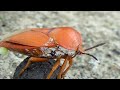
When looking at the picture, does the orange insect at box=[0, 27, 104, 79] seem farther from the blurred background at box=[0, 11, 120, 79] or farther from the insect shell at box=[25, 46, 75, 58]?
the blurred background at box=[0, 11, 120, 79]

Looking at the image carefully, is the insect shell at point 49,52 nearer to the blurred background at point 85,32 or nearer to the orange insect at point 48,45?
the orange insect at point 48,45

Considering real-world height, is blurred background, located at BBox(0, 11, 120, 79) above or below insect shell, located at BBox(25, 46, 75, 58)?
below

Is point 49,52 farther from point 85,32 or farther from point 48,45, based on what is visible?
point 85,32

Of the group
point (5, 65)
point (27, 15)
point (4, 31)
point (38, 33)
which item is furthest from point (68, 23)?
point (38, 33)

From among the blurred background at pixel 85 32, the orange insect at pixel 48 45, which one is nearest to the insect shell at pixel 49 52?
Answer: the orange insect at pixel 48 45

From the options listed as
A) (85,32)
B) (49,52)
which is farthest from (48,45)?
(85,32)

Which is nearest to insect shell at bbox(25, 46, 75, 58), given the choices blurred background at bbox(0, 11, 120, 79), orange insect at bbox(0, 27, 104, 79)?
orange insect at bbox(0, 27, 104, 79)

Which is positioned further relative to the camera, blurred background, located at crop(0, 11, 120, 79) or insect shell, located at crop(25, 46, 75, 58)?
blurred background, located at crop(0, 11, 120, 79)

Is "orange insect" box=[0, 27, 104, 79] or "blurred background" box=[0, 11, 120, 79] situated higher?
"orange insect" box=[0, 27, 104, 79]
